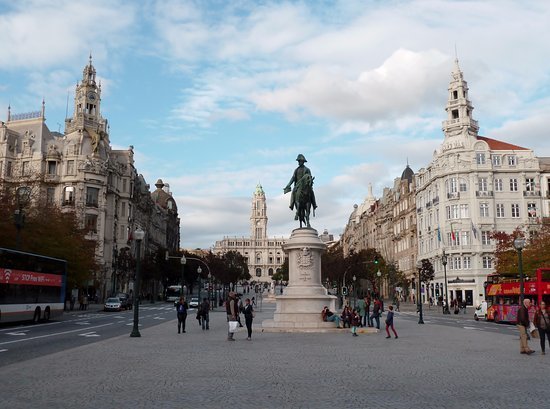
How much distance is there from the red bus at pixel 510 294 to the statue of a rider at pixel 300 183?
51.6 feet

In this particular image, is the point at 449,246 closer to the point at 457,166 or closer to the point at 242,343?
the point at 457,166

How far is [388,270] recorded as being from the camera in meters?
91.6

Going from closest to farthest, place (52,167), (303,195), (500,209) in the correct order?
1. (303,195)
2. (500,209)
3. (52,167)

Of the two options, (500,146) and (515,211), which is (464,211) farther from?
(500,146)

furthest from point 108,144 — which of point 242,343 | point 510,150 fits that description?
point 242,343

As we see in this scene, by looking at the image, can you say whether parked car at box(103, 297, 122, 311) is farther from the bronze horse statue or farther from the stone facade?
the bronze horse statue

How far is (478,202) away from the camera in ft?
251

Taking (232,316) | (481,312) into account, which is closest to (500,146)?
(481,312)

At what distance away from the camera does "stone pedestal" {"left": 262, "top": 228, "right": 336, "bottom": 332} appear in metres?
29.3

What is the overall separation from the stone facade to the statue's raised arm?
46.7 m

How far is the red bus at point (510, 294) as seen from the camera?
36.4 meters

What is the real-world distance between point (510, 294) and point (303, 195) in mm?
18542

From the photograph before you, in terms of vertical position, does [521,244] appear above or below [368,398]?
above

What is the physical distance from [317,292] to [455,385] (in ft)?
60.2
